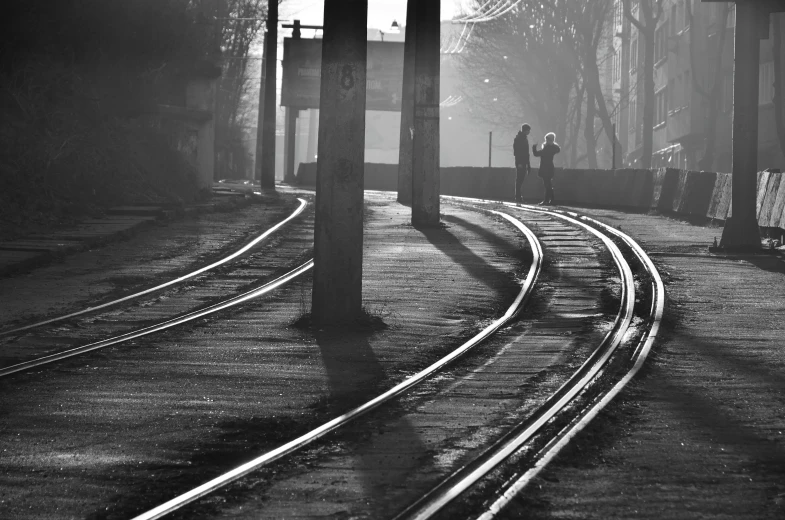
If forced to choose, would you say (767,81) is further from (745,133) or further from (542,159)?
(745,133)

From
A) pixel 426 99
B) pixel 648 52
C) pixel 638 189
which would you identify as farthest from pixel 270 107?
pixel 426 99

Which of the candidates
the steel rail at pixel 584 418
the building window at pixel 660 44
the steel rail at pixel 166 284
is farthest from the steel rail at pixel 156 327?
the building window at pixel 660 44

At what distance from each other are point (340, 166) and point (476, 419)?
4.05 m

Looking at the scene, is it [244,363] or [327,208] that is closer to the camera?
[244,363]

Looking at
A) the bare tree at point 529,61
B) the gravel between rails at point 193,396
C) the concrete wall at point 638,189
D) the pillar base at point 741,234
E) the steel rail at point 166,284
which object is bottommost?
the gravel between rails at point 193,396

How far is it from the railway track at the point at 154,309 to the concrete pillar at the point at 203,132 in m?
16.5

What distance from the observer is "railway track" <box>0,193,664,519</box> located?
16.3ft

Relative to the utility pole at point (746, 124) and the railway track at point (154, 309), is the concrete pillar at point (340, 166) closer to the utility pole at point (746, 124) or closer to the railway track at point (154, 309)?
the railway track at point (154, 309)

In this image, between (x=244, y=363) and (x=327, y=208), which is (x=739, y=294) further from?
(x=244, y=363)

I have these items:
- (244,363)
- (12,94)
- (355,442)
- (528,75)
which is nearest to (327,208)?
(244,363)

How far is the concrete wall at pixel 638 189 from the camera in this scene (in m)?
18.1

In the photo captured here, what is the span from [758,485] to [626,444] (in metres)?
0.83

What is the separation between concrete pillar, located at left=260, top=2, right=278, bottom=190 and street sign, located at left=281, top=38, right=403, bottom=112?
10.5 m

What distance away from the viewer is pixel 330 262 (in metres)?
10.1
